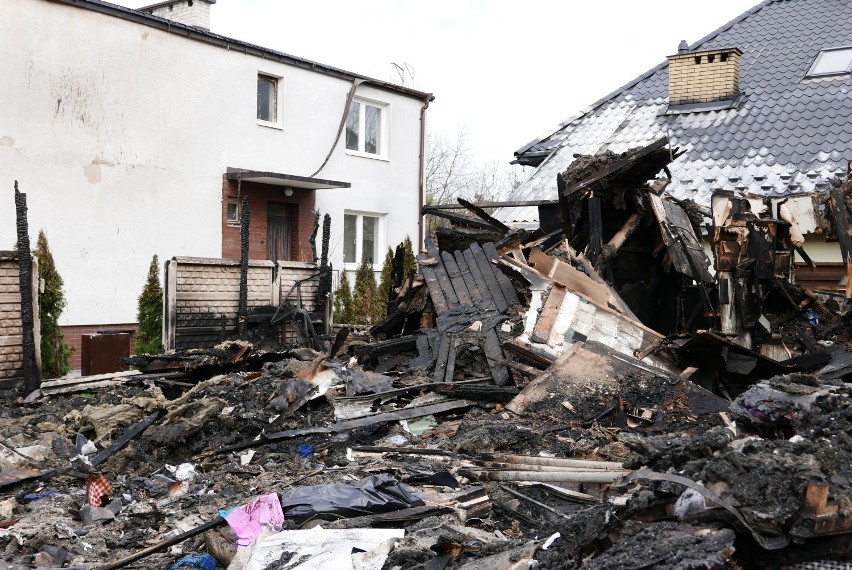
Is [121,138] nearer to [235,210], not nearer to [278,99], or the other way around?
[235,210]

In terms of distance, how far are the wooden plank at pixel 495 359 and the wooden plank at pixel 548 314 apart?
0.41 m

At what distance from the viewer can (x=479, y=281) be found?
32.1 feet

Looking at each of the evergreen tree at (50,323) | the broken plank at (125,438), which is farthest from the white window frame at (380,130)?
the broken plank at (125,438)

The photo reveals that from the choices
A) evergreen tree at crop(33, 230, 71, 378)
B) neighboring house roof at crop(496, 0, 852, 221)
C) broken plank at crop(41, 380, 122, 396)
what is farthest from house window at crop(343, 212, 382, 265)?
broken plank at crop(41, 380, 122, 396)

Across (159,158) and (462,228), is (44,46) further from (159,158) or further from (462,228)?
(462,228)

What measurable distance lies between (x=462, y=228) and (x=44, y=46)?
25.9 ft

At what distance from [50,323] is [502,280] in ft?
21.3

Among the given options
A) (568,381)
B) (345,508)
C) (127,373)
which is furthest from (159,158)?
(345,508)

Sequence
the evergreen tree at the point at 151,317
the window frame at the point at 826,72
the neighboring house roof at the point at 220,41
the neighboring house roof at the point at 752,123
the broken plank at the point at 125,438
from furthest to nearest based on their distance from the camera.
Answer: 1. the window frame at the point at 826,72
2. the neighboring house roof at the point at 752,123
3. the neighboring house roof at the point at 220,41
4. the evergreen tree at the point at 151,317
5. the broken plank at the point at 125,438

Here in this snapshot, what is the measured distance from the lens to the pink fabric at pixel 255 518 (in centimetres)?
472

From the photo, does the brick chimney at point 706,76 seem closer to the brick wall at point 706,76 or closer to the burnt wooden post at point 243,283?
the brick wall at point 706,76

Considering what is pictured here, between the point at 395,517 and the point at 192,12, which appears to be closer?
the point at 395,517

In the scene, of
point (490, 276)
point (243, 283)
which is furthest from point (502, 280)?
point (243, 283)

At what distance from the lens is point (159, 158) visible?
14.9 m
